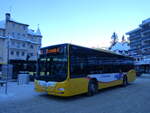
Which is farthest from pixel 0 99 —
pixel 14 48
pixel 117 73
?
pixel 14 48

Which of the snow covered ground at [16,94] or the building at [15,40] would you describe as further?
the building at [15,40]

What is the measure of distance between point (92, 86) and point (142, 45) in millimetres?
57845

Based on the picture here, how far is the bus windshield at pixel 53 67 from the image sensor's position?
9148 mm

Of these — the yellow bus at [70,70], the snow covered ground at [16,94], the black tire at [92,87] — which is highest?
the yellow bus at [70,70]

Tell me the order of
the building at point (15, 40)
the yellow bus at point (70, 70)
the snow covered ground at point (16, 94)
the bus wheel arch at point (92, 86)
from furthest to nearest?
1. the building at point (15, 40)
2. the bus wheel arch at point (92, 86)
3. the snow covered ground at point (16, 94)
4. the yellow bus at point (70, 70)

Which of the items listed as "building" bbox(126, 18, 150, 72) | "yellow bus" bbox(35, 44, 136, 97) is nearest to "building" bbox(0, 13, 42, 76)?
"building" bbox(126, 18, 150, 72)

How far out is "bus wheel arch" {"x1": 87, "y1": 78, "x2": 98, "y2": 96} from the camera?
10773 mm

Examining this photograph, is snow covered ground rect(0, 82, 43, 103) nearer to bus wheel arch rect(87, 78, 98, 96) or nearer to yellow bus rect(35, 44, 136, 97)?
yellow bus rect(35, 44, 136, 97)

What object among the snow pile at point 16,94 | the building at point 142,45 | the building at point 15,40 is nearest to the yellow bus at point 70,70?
the snow pile at point 16,94

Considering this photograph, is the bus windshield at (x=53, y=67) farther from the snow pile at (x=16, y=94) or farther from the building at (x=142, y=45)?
the building at (x=142, y=45)

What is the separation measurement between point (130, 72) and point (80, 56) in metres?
10.0

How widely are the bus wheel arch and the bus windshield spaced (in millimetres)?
2479

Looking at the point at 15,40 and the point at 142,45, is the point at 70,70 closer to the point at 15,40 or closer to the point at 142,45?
the point at 15,40

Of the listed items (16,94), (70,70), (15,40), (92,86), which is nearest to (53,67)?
(70,70)
